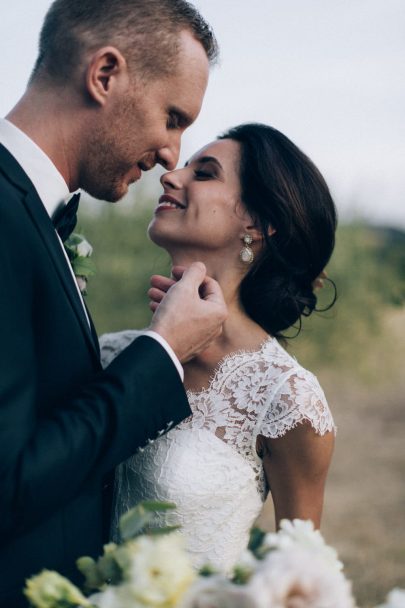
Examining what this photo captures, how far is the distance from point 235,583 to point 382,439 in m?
23.1

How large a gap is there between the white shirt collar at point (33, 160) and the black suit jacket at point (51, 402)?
6.0 inches

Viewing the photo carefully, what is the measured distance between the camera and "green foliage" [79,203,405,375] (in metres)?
15.1

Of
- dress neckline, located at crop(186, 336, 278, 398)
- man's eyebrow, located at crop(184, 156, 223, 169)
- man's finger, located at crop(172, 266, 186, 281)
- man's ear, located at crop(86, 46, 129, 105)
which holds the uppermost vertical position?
man's ear, located at crop(86, 46, 129, 105)

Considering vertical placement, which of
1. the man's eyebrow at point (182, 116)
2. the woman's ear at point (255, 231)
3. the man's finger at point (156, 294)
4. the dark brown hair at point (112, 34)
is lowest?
the man's finger at point (156, 294)

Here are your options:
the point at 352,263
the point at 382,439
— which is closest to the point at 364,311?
the point at 352,263

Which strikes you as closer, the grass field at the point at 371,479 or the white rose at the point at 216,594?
the white rose at the point at 216,594

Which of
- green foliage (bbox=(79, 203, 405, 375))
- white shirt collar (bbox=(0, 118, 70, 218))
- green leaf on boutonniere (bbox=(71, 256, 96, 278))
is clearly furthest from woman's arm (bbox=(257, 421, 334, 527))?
green foliage (bbox=(79, 203, 405, 375))

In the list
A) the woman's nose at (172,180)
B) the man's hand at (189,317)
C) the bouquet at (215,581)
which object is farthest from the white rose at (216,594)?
the woman's nose at (172,180)

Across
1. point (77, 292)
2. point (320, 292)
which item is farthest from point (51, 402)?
point (320, 292)

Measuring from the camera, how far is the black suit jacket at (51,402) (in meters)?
1.82

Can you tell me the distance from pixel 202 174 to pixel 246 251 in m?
0.37

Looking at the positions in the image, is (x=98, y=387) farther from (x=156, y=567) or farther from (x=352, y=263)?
(x=352, y=263)

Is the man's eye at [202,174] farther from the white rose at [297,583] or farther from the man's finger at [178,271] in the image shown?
the white rose at [297,583]

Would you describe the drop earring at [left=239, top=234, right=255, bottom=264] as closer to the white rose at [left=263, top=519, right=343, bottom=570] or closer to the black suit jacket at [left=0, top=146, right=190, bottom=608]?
the black suit jacket at [left=0, top=146, right=190, bottom=608]
